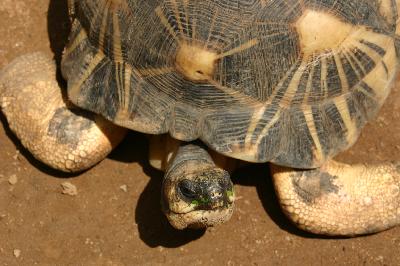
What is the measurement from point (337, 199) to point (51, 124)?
1858 mm

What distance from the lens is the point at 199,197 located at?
10.8 ft

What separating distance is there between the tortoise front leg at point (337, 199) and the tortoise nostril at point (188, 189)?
74 centimetres

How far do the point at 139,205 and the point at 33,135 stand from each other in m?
0.82

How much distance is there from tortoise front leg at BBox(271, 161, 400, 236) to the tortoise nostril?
2.42ft

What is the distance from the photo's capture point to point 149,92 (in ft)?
11.7

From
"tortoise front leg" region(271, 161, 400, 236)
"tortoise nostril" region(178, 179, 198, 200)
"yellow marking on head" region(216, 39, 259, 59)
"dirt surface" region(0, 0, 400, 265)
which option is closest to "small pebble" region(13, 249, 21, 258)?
A: "dirt surface" region(0, 0, 400, 265)

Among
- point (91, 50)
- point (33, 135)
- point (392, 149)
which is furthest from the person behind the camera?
point (392, 149)

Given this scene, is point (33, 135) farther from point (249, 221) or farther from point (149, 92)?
point (249, 221)

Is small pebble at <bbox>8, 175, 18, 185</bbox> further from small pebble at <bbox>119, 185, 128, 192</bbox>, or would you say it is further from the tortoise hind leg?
small pebble at <bbox>119, 185, 128, 192</bbox>

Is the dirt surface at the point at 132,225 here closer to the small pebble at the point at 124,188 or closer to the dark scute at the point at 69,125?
the small pebble at the point at 124,188

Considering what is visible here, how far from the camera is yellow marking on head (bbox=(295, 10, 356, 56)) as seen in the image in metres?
A: 3.31

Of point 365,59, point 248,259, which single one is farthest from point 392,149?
point 248,259

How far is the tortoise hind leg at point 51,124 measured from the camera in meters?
3.95

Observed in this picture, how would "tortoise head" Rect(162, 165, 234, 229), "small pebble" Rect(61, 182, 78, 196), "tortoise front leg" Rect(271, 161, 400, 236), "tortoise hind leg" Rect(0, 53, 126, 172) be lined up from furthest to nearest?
"small pebble" Rect(61, 182, 78, 196)
"tortoise hind leg" Rect(0, 53, 126, 172)
"tortoise front leg" Rect(271, 161, 400, 236)
"tortoise head" Rect(162, 165, 234, 229)
